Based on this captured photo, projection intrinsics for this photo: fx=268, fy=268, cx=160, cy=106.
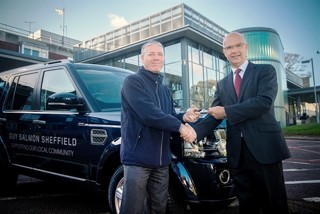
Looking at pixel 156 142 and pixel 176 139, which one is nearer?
pixel 156 142

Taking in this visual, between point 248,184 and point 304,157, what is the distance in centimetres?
689

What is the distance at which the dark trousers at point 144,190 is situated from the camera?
2.05 meters

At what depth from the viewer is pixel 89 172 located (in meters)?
3.04

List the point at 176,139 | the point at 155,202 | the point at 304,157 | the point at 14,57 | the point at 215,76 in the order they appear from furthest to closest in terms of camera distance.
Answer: the point at 215,76 → the point at 14,57 → the point at 304,157 → the point at 176,139 → the point at 155,202

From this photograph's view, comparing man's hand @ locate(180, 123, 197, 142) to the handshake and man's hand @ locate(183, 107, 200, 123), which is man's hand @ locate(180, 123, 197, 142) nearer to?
the handshake

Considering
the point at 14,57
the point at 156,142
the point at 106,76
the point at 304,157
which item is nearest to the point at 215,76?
the point at 304,157

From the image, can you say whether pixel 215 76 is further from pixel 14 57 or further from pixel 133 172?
pixel 133 172

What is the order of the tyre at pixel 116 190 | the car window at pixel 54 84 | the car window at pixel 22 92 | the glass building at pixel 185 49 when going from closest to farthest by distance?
the tyre at pixel 116 190 → the car window at pixel 54 84 → the car window at pixel 22 92 → the glass building at pixel 185 49

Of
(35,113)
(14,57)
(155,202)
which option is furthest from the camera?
(14,57)

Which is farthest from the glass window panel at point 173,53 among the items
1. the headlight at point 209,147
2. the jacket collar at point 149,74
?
the jacket collar at point 149,74

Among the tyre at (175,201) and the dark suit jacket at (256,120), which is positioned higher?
the dark suit jacket at (256,120)

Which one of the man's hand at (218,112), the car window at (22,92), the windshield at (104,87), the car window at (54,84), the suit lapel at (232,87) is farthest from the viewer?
the car window at (22,92)

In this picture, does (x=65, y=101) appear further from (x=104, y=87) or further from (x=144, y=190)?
(x=144, y=190)

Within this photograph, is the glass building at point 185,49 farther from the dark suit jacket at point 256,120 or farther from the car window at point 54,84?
the dark suit jacket at point 256,120
